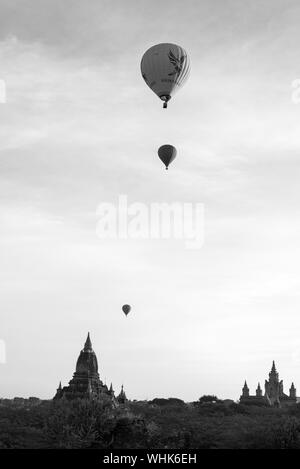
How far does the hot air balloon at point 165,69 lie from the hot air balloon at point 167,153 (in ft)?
22.0

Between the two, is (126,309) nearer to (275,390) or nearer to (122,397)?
(122,397)

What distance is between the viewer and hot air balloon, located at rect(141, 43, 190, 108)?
56594 millimetres

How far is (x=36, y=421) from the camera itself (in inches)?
2611

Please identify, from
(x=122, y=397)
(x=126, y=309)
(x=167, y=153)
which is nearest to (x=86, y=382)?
(x=122, y=397)

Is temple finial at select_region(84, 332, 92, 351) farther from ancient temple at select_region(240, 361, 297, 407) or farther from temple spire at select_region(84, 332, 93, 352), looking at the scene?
ancient temple at select_region(240, 361, 297, 407)

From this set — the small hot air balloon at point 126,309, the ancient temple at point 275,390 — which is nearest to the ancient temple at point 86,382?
the small hot air balloon at point 126,309

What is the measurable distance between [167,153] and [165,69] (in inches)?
338

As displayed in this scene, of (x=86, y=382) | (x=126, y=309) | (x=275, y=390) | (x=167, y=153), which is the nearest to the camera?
(x=167, y=153)

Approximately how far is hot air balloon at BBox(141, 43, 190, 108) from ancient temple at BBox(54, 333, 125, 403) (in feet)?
184

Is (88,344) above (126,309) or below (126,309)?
below

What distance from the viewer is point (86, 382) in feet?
334

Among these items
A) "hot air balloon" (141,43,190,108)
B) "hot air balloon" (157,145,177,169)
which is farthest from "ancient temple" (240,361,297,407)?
"hot air balloon" (141,43,190,108)

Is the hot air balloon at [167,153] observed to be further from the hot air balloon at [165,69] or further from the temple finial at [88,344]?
the temple finial at [88,344]
